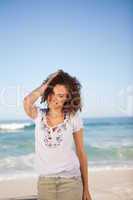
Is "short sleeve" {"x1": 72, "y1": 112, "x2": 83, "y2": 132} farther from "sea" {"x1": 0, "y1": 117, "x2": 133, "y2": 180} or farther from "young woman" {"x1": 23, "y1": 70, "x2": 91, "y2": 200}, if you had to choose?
"sea" {"x1": 0, "y1": 117, "x2": 133, "y2": 180}

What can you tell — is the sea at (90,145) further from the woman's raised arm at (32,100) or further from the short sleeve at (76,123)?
the short sleeve at (76,123)

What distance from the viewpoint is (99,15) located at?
2.91 m

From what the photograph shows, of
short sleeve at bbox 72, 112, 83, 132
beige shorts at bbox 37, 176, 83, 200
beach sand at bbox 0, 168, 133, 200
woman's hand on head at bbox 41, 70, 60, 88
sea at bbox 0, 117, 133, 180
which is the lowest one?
beach sand at bbox 0, 168, 133, 200

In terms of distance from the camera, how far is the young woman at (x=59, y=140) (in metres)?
2.22

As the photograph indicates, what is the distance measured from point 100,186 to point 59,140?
703 millimetres

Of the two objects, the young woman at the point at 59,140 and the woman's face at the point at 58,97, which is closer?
the young woman at the point at 59,140

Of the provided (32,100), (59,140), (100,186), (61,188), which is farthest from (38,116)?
(100,186)

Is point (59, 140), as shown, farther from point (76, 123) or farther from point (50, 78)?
point (50, 78)

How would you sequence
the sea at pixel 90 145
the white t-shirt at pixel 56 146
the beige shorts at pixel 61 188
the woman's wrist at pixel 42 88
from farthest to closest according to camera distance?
1. the sea at pixel 90 145
2. the woman's wrist at pixel 42 88
3. the white t-shirt at pixel 56 146
4. the beige shorts at pixel 61 188

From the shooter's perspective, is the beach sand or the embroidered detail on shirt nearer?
the embroidered detail on shirt

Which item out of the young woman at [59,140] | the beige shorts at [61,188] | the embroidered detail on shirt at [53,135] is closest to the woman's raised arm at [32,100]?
the young woman at [59,140]

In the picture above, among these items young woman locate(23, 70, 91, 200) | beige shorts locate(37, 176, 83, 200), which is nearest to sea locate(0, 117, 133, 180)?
young woman locate(23, 70, 91, 200)

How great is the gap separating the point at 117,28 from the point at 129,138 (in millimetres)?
916

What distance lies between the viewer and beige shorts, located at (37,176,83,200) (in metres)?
2.18
